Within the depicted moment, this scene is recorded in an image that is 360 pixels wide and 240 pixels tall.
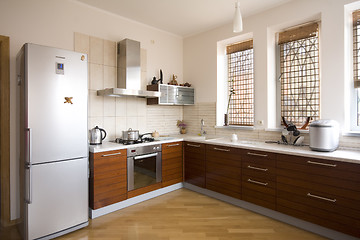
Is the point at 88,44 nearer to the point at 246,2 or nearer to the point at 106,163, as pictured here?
the point at 106,163

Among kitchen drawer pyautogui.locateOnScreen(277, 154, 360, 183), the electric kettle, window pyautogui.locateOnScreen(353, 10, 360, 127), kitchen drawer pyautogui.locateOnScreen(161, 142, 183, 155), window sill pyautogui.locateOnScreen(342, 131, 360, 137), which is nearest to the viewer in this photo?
kitchen drawer pyautogui.locateOnScreen(277, 154, 360, 183)

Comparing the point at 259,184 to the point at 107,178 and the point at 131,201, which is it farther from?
the point at 107,178

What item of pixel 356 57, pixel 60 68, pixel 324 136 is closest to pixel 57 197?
pixel 60 68

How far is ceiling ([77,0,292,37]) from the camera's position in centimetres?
307

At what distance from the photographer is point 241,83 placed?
3.86 meters

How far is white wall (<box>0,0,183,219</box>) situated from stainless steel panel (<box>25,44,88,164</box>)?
0.71 m

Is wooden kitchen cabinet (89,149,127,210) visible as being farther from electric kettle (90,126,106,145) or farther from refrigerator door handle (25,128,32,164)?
refrigerator door handle (25,128,32,164)

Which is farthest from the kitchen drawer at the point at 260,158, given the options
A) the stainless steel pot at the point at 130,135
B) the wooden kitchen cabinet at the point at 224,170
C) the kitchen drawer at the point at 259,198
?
the stainless steel pot at the point at 130,135

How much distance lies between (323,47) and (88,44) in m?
3.18

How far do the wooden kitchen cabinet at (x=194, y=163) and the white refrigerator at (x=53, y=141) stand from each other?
1.71 meters

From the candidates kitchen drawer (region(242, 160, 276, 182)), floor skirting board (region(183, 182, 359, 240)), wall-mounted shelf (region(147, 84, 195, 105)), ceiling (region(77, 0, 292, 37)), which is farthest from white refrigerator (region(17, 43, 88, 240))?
kitchen drawer (region(242, 160, 276, 182))

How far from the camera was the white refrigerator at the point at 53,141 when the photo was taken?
2.10 m

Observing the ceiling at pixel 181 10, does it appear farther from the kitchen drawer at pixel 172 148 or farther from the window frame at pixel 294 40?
the kitchen drawer at pixel 172 148

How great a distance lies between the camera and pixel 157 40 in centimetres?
411
